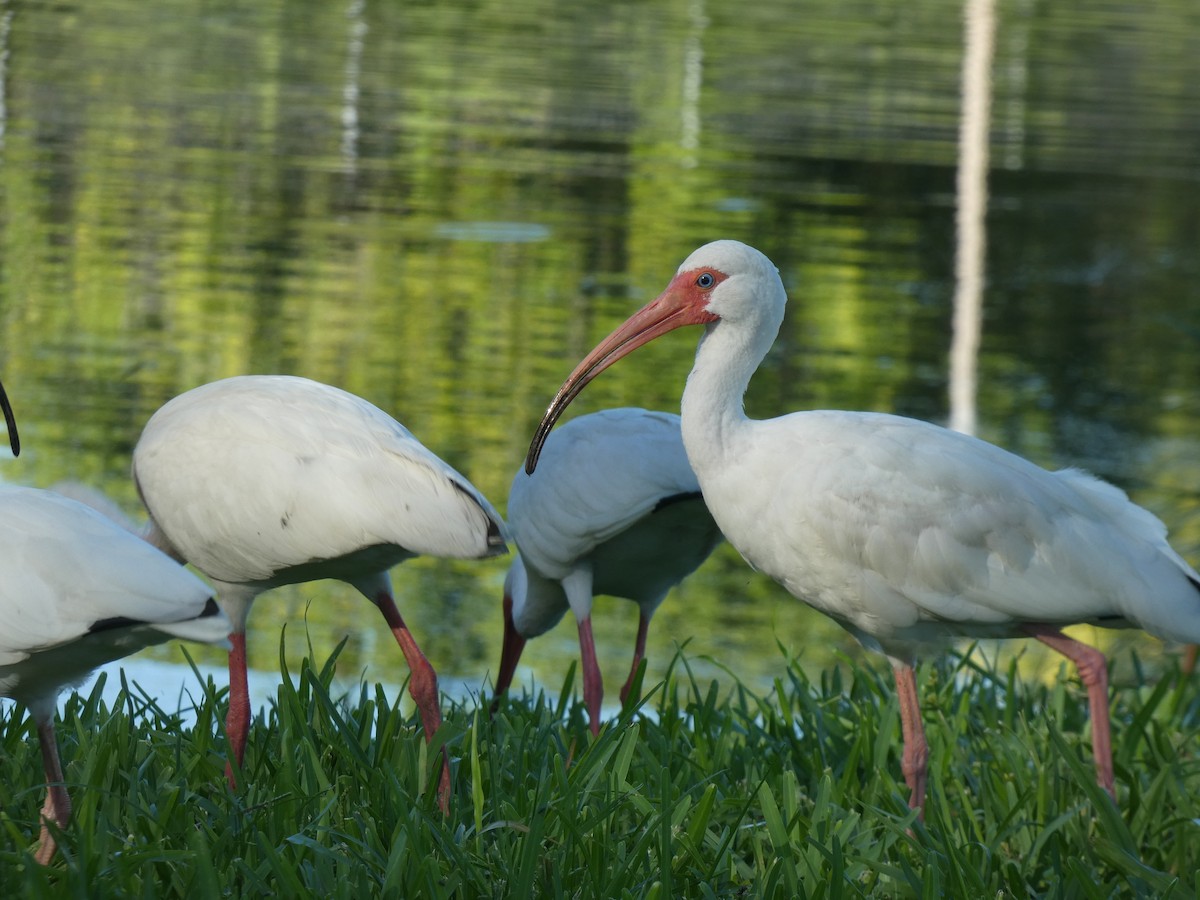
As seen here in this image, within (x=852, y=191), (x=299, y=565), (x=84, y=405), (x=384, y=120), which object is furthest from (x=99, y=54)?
(x=299, y=565)

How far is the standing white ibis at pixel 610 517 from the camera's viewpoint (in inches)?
230

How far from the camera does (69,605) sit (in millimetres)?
4035

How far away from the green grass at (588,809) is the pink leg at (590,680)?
12 centimetres

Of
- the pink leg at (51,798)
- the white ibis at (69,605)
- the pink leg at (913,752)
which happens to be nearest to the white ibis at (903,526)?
the pink leg at (913,752)

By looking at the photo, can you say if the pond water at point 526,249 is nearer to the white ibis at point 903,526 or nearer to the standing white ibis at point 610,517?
the standing white ibis at point 610,517

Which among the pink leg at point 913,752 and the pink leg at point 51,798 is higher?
the pink leg at point 51,798

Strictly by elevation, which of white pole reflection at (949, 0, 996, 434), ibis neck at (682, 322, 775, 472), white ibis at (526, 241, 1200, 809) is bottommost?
white pole reflection at (949, 0, 996, 434)

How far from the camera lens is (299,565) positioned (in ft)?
16.9

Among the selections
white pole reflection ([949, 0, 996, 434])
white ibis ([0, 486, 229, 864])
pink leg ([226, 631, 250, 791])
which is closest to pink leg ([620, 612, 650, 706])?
pink leg ([226, 631, 250, 791])

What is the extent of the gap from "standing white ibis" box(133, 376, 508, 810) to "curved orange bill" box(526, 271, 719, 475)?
1.84 ft

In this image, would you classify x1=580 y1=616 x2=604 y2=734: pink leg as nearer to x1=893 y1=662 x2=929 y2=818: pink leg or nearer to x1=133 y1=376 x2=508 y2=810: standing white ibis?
x1=133 y1=376 x2=508 y2=810: standing white ibis

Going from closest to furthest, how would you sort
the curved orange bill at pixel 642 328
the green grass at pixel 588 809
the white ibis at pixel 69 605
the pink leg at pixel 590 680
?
the white ibis at pixel 69 605, the green grass at pixel 588 809, the curved orange bill at pixel 642 328, the pink leg at pixel 590 680

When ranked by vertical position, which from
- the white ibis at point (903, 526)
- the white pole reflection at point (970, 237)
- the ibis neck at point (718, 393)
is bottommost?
the white pole reflection at point (970, 237)

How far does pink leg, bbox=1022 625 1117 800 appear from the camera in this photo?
17.2 ft
